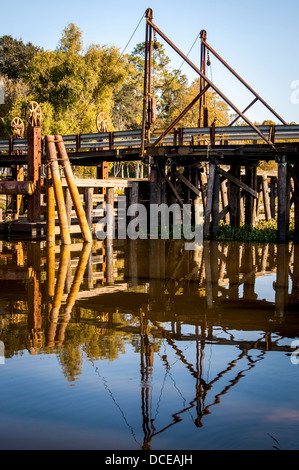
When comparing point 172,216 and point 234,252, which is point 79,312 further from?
point 172,216

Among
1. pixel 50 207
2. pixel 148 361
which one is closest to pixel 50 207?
pixel 50 207

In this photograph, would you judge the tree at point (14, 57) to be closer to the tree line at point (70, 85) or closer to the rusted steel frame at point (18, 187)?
the tree line at point (70, 85)

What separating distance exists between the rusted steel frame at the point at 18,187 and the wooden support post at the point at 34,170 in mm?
180

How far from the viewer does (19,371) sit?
5.73 meters

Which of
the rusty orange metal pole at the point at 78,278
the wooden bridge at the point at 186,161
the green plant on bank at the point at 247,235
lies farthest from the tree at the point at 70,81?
the rusty orange metal pole at the point at 78,278

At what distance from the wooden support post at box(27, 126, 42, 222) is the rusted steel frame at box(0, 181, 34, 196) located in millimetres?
180

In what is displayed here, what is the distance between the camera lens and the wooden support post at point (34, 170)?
1898cm

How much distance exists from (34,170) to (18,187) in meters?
0.82

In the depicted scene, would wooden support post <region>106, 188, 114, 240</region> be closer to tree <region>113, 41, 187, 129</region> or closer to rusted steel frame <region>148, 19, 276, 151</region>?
rusted steel frame <region>148, 19, 276, 151</region>

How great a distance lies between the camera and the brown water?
4434 millimetres

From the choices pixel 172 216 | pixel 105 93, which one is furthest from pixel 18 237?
pixel 105 93

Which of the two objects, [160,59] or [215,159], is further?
[160,59]

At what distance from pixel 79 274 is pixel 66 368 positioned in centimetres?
623

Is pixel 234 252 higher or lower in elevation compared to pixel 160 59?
lower
